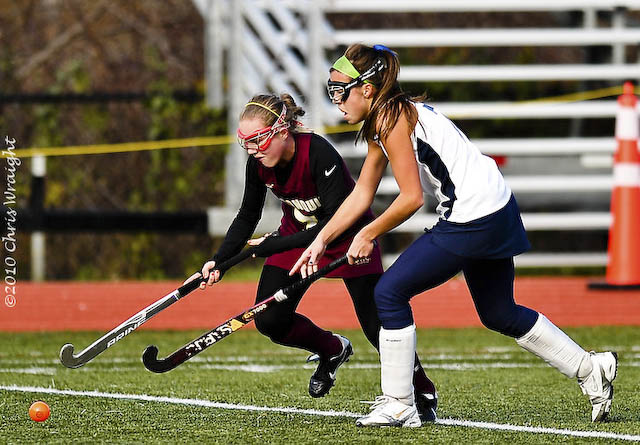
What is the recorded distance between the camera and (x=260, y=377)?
669 cm

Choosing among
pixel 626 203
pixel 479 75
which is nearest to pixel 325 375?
pixel 626 203

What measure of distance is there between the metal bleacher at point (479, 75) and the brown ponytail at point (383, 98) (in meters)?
5.61

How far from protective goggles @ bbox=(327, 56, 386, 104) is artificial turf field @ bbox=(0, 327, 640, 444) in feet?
4.15

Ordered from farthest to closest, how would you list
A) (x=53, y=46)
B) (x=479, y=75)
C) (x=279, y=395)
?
1. (x=53, y=46)
2. (x=479, y=75)
3. (x=279, y=395)

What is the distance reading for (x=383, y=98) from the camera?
4.98m

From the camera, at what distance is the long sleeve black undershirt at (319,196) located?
552 centimetres

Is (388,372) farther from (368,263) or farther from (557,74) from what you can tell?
(557,74)

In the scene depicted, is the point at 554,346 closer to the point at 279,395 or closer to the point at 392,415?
the point at 392,415

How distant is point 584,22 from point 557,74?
0.80m

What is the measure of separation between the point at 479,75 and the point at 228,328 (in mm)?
6128

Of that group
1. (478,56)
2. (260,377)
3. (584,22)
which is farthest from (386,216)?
(478,56)

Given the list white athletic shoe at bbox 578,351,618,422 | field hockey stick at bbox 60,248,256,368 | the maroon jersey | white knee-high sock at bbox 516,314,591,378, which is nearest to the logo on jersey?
the maroon jersey

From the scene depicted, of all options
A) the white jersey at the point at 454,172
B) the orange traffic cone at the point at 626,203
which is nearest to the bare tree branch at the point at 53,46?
the orange traffic cone at the point at 626,203
